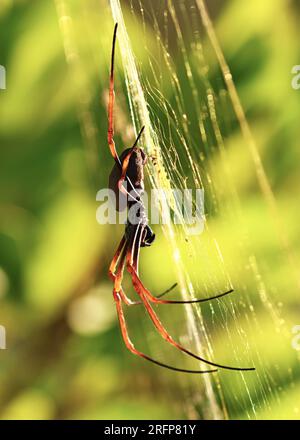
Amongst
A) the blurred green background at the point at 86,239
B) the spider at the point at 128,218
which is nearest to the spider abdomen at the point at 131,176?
the spider at the point at 128,218

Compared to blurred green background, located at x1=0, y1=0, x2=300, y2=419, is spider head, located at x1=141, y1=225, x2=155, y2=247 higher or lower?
lower

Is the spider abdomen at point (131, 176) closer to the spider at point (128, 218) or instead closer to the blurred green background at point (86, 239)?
the spider at point (128, 218)

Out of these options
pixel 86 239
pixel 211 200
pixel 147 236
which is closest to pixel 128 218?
pixel 147 236

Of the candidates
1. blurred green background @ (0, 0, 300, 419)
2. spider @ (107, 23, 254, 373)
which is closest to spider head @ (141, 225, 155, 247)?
spider @ (107, 23, 254, 373)

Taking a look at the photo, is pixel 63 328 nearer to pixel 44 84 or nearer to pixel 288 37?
pixel 44 84

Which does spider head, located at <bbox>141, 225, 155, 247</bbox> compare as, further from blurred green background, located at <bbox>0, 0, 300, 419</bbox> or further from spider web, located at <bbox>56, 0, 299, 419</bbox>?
blurred green background, located at <bbox>0, 0, 300, 419</bbox>

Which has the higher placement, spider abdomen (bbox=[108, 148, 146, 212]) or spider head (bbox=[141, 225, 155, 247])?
spider abdomen (bbox=[108, 148, 146, 212])

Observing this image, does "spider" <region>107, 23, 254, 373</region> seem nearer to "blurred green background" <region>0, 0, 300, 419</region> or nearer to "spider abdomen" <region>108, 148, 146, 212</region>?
"spider abdomen" <region>108, 148, 146, 212</region>

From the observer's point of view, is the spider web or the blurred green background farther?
the blurred green background

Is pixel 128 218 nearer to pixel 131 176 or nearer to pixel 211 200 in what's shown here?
pixel 131 176
